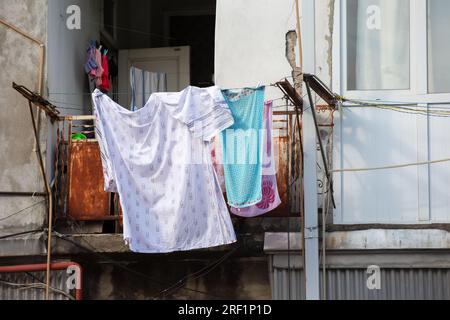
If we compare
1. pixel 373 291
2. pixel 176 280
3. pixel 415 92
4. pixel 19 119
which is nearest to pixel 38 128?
pixel 19 119

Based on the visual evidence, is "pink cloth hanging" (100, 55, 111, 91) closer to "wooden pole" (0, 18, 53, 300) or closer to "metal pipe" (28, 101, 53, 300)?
"wooden pole" (0, 18, 53, 300)

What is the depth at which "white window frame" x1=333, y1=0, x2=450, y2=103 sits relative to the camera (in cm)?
1016

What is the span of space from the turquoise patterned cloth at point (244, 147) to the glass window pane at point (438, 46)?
210 cm

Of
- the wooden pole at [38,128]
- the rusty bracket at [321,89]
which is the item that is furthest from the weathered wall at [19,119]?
the rusty bracket at [321,89]

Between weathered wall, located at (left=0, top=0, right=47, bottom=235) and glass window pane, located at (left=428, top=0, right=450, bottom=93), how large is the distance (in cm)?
459

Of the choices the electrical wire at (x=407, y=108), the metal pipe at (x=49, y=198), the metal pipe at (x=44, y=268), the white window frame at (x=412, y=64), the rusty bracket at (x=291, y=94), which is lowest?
the metal pipe at (x=44, y=268)

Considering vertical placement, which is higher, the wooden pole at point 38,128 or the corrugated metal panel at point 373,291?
the wooden pole at point 38,128

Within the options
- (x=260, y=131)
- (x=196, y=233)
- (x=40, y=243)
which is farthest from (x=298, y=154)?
(x=40, y=243)

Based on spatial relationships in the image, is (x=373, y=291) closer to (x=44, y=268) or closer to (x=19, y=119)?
(x=44, y=268)

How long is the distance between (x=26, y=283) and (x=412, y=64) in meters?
5.15

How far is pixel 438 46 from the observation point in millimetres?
10273

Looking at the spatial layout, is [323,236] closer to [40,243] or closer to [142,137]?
[142,137]

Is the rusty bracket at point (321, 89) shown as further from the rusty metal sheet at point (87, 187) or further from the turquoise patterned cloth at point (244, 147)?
the rusty metal sheet at point (87, 187)

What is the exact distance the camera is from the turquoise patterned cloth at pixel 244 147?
9.52m
